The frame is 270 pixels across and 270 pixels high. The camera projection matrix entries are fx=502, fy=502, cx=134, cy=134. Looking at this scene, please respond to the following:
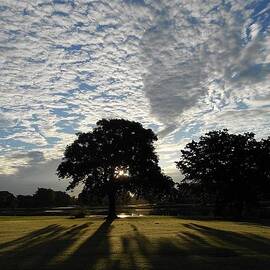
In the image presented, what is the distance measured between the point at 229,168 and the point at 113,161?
2065cm

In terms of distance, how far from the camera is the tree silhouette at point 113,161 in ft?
211

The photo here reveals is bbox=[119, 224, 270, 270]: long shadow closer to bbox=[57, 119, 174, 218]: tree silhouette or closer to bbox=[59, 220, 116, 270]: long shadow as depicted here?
bbox=[59, 220, 116, 270]: long shadow

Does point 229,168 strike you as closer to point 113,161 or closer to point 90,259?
point 113,161

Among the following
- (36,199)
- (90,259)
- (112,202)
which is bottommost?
(90,259)

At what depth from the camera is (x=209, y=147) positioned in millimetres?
79438

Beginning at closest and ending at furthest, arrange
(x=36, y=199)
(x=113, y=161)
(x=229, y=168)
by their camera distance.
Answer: (x=113, y=161) < (x=229, y=168) < (x=36, y=199)

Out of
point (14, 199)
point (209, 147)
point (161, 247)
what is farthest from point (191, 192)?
point (14, 199)

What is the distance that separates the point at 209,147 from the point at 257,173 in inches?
350

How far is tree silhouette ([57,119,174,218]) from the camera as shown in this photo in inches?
2537

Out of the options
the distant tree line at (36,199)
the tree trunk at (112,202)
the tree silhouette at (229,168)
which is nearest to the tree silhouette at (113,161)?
the tree trunk at (112,202)

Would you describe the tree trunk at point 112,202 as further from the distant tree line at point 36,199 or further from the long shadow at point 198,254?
the distant tree line at point 36,199

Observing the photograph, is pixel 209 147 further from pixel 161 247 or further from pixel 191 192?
pixel 161 247

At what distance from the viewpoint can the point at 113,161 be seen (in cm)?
6400

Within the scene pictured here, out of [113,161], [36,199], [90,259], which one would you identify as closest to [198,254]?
[90,259]
